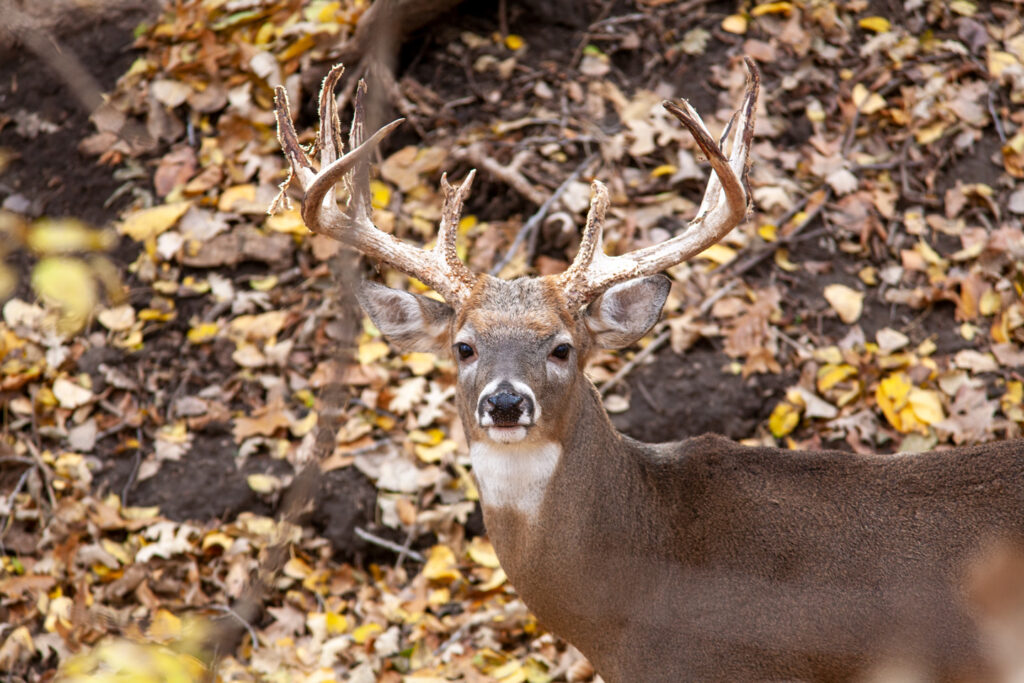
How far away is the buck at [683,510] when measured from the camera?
12.3 ft

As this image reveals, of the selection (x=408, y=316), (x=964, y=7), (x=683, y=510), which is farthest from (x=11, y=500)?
(x=964, y=7)

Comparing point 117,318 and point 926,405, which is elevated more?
point 117,318

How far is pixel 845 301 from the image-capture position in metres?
6.46

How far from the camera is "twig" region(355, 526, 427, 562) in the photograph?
5.75 metres

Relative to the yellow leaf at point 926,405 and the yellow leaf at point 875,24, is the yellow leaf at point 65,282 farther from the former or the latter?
the yellow leaf at point 875,24

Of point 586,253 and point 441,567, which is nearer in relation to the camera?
point 586,253

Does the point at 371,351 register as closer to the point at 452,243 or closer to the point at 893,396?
the point at 452,243

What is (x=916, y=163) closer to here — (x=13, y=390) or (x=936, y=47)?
(x=936, y=47)

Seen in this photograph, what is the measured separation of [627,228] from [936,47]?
108 inches

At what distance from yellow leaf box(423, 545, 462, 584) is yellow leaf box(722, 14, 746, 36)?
13.9 ft

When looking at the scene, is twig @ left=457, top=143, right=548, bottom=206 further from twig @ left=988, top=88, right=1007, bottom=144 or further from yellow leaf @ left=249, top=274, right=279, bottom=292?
twig @ left=988, top=88, right=1007, bottom=144

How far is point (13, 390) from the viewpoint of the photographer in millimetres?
6363

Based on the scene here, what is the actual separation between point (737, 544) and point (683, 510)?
24 centimetres

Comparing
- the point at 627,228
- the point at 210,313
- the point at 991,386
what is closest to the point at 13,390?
the point at 210,313
